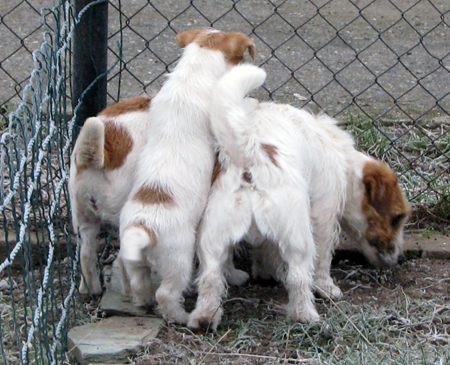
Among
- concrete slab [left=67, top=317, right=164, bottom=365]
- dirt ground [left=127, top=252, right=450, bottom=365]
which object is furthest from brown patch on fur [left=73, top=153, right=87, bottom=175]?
dirt ground [left=127, top=252, right=450, bottom=365]

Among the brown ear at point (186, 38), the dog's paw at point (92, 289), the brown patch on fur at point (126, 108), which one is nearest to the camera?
the brown patch on fur at point (126, 108)

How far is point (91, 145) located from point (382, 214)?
148cm

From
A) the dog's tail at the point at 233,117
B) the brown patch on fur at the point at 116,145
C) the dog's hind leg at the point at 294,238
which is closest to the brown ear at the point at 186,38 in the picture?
the dog's tail at the point at 233,117

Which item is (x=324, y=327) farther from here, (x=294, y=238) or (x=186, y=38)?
(x=186, y=38)

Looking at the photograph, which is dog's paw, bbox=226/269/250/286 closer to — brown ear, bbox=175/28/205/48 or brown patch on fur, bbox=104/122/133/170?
brown patch on fur, bbox=104/122/133/170

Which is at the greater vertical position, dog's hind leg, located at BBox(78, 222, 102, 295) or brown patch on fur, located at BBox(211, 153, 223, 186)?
brown patch on fur, located at BBox(211, 153, 223, 186)

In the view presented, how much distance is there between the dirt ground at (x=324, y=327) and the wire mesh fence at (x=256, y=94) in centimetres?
50

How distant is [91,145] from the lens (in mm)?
3068

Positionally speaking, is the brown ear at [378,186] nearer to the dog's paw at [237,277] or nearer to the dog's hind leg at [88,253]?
the dog's paw at [237,277]

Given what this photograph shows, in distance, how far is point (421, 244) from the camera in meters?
3.98

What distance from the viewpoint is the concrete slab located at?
9.56 ft

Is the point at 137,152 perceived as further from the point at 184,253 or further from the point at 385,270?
the point at 385,270

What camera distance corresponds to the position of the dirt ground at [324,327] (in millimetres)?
2992

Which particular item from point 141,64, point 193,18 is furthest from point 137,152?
point 193,18
